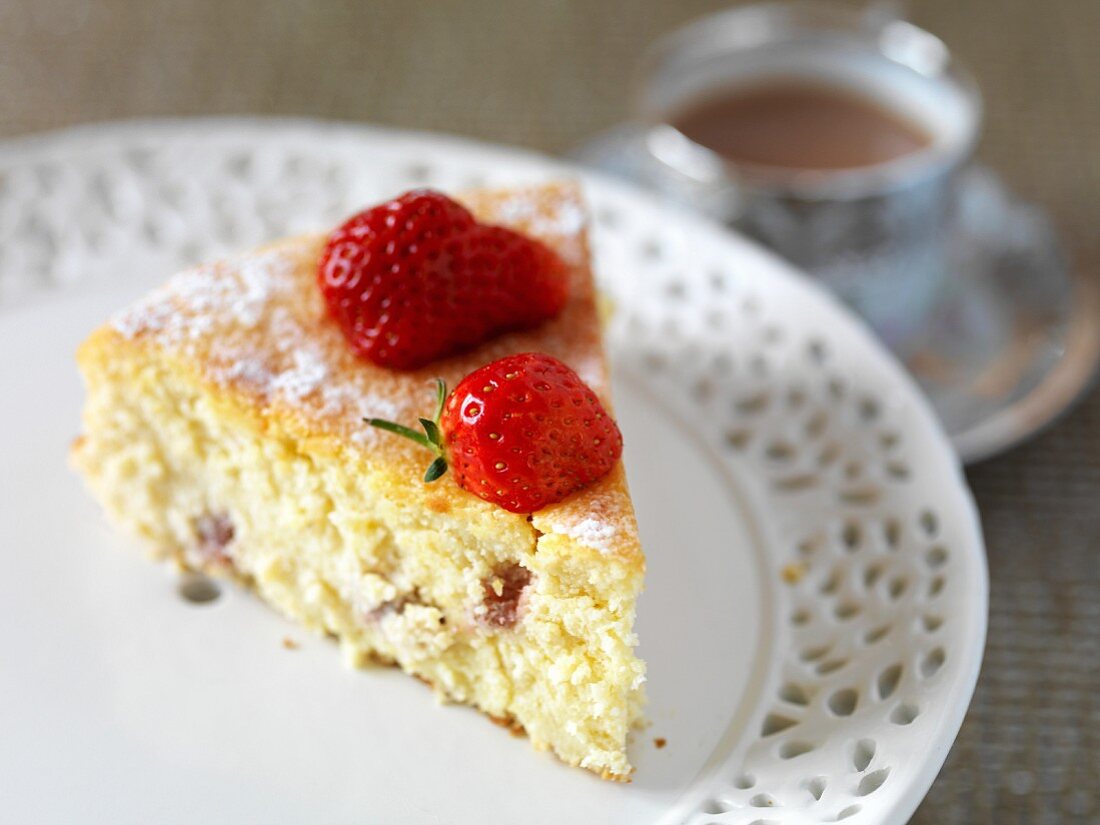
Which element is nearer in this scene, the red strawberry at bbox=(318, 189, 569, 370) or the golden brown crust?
the golden brown crust

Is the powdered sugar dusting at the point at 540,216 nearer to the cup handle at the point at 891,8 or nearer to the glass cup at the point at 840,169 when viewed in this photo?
the glass cup at the point at 840,169

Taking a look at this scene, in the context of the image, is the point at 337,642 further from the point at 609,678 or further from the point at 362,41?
the point at 362,41

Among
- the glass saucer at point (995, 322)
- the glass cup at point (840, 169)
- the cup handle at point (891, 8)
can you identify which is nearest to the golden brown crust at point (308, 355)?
the glass cup at point (840, 169)

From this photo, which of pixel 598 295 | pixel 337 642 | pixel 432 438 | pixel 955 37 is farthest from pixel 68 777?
pixel 955 37

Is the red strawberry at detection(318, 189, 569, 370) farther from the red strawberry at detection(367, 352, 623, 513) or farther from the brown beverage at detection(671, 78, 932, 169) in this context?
the brown beverage at detection(671, 78, 932, 169)

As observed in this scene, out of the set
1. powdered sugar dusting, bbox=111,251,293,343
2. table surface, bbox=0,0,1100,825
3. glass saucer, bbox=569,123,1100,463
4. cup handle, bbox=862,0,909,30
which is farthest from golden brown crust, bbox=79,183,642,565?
cup handle, bbox=862,0,909,30

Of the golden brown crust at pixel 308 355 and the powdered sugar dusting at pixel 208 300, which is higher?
the powdered sugar dusting at pixel 208 300

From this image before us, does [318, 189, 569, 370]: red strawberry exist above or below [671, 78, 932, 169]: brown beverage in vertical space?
above
